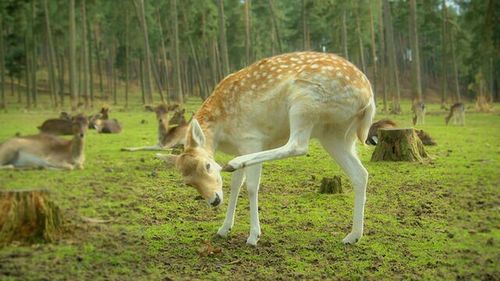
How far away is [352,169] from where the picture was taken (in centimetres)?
433

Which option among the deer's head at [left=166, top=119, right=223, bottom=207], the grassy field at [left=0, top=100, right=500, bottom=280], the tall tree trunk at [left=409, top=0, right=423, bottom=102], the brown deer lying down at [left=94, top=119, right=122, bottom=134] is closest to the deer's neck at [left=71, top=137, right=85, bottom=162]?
the grassy field at [left=0, top=100, right=500, bottom=280]

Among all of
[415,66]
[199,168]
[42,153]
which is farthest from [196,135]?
[415,66]

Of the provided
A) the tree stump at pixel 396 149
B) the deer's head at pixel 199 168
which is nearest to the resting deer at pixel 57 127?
the tree stump at pixel 396 149

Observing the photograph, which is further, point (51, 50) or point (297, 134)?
point (51, 50)

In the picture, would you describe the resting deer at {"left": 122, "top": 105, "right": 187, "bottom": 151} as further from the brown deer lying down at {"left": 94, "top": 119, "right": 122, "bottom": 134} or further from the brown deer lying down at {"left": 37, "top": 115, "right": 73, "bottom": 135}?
the brown deer lying down at {"left": 94, "top": 119, "right": 122, "bottom": 134}

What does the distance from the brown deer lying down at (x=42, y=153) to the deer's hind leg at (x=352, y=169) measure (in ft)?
14.0

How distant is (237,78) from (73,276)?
6.59 feet

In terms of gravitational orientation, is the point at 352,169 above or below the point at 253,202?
above

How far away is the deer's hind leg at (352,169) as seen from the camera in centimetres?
420

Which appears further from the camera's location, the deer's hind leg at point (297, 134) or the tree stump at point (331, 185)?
the tree stump at point (331, 185)

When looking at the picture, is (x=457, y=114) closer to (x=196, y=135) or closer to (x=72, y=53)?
(x=72, y=53)

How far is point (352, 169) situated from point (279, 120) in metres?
0.69

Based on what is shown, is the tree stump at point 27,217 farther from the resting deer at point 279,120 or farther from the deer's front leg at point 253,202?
the deer's front leg at point 253,202

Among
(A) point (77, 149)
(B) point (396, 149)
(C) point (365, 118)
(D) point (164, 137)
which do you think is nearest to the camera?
(C) point (365, 118)
